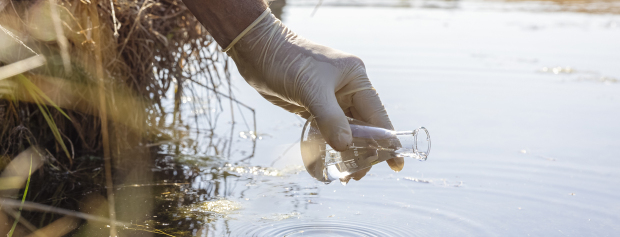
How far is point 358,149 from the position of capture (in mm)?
1818

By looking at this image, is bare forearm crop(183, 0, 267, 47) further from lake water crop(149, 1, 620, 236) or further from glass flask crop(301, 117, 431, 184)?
lake water crop(149, 1, 620, 236)

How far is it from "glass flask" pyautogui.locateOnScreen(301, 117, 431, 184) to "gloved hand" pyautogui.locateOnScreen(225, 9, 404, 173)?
8cm

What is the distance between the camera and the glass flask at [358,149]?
68.6 inches

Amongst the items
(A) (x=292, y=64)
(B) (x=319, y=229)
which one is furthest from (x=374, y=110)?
(B) (x=319, y=229)

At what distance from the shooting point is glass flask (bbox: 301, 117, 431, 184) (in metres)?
1.74

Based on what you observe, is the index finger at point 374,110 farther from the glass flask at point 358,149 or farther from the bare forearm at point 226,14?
the bare forearm at point 226,14

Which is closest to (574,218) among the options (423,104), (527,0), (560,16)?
(423,104)

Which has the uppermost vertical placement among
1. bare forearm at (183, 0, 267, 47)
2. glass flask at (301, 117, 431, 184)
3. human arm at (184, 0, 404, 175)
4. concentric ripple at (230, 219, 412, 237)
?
bare forearm at (183, 0, 267, 47)

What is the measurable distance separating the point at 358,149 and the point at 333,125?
156 mm

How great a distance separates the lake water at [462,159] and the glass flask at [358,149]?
0.76ft

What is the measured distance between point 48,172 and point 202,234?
3.25ft

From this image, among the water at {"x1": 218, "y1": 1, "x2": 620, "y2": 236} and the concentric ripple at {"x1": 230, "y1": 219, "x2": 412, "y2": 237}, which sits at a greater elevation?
the water at {"x1": 218, "y1": 1, "x2": 620, "y2": 236}

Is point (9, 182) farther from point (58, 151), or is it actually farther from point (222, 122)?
point (222, 122)

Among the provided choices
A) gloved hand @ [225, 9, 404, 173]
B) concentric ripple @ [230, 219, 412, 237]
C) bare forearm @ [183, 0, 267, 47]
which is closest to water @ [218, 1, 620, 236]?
concentric ripple @ [230, 219, 412, 237]
